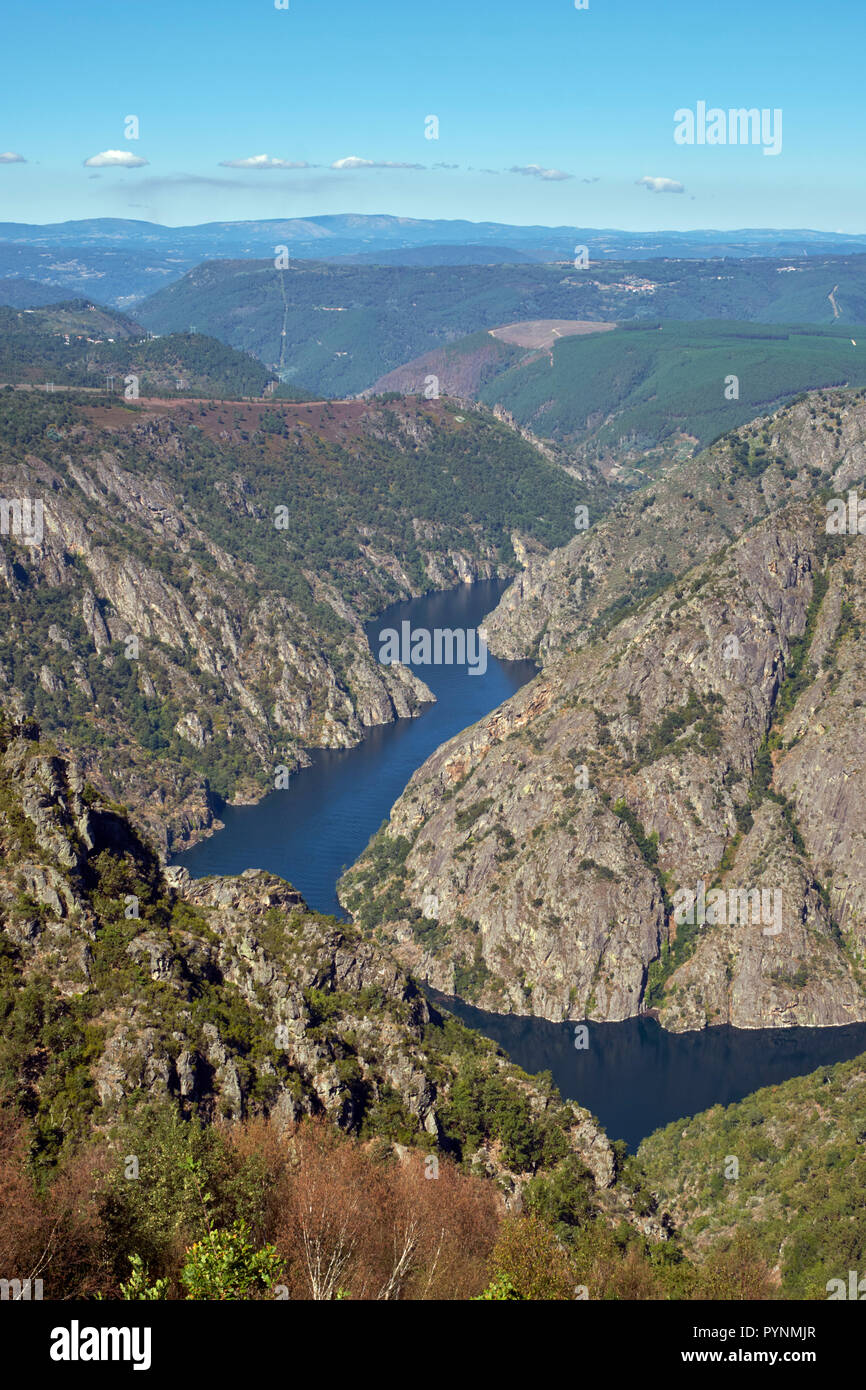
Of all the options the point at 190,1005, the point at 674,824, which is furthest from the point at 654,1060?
the point at 190,1005

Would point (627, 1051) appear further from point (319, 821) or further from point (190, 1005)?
point (190, 1005)

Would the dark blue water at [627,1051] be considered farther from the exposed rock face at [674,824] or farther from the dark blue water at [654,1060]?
the exposed rock face at [674,824]

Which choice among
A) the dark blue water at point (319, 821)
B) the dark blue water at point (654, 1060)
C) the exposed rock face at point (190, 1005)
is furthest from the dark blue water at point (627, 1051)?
the exposed rock face at point (190, 1005)

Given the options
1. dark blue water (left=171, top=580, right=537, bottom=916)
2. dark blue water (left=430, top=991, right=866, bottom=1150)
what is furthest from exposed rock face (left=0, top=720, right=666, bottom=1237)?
dark blue water (left=171, top=580, right=537, bottom=916)

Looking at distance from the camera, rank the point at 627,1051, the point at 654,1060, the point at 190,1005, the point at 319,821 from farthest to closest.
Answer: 1. the point at 319,821
2. the point at 627,1051
3. the point at 654,1060
4. the point at 190,1005

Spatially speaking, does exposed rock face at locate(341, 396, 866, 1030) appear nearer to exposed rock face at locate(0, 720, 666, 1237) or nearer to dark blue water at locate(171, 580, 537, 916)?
dark blue water at locate(171, 580, 537, 916)

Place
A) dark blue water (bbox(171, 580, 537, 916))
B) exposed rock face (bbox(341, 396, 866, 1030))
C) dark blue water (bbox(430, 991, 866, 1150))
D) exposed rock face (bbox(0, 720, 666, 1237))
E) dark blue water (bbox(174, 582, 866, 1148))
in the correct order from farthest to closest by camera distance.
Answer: dark blue water (bbox(171, 580, 537, 916)) → exposed rock face (bbox(341, 396, 866, 1030)) → dark blue water (bbox(174, 582, 866, 1148)) → dark blue water (bbox(430, 991, 866, 1150)) → exposed rock face (bbox(0, 720, 666, 1237))
